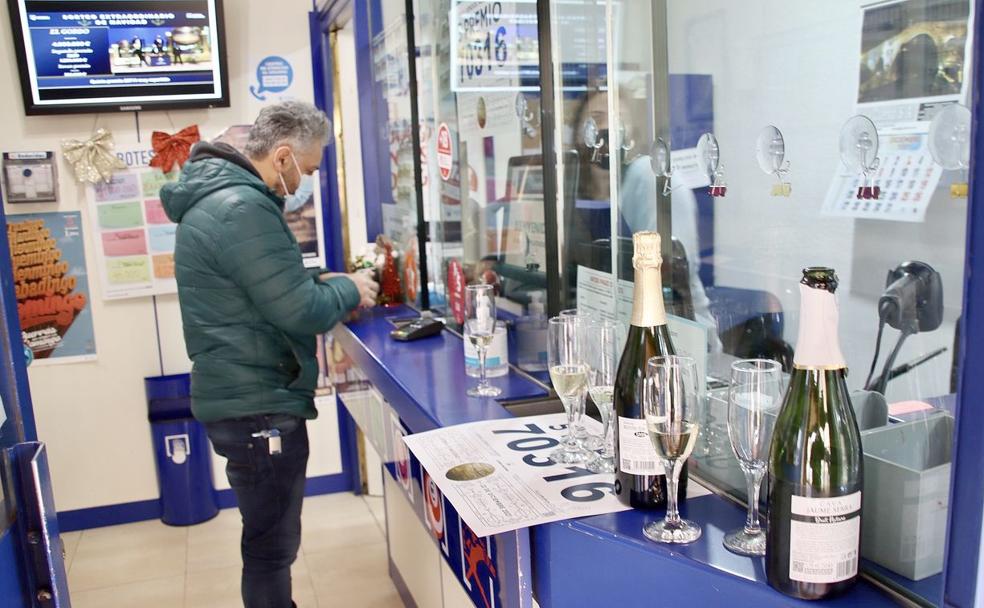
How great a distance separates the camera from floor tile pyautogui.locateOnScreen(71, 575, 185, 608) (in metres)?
3.35

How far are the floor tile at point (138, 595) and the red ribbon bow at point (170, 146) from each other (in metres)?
1.92

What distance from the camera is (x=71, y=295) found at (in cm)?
399

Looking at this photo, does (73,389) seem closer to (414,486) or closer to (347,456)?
(347,456)

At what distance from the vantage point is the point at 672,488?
1100 mm

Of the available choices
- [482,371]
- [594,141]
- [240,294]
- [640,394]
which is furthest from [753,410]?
[240,294]

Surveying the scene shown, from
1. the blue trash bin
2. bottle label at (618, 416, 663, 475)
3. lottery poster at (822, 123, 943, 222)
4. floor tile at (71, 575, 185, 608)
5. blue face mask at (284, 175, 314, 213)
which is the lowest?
floor tile at (71, 575, 185, 608)

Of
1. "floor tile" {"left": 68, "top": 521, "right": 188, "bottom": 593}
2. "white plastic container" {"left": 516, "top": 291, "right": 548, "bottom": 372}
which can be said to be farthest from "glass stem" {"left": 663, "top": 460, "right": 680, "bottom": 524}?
"floor tile" {"left": 68, "top": 521, "right": 188, "bottom": 593}

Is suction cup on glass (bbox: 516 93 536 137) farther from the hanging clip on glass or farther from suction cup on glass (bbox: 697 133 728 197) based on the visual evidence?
suction cup on glass (bbox: 697 133 728 197)

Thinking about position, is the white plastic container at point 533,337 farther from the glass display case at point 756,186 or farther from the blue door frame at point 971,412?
the blue door frame at point 971,412

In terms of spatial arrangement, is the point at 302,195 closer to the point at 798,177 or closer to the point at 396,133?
the point at 396,133

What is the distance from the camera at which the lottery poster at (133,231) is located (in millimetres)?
3982

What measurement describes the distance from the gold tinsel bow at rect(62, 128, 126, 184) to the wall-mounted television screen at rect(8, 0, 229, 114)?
0.48 feet

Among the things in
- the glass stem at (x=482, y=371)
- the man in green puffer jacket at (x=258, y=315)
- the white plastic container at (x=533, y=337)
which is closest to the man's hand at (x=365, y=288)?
the man in green puffer jacket at (x=258, y=315)

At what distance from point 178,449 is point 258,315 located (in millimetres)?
2071
